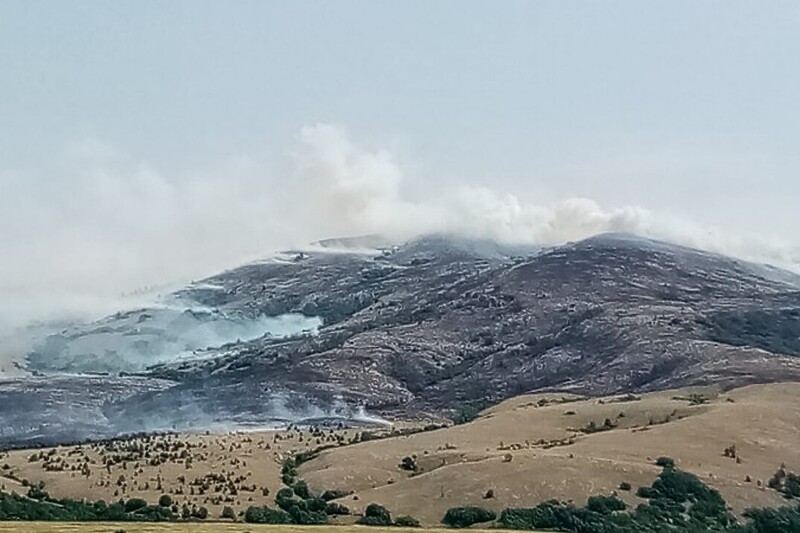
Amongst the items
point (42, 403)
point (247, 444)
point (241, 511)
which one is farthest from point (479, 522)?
point (42, 403)

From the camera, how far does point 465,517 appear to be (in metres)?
52.6

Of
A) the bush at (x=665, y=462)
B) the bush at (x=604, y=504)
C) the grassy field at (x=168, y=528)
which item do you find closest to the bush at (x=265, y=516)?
the grassy field at (x=168, y=528)

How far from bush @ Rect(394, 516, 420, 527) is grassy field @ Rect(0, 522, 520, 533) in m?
3.44

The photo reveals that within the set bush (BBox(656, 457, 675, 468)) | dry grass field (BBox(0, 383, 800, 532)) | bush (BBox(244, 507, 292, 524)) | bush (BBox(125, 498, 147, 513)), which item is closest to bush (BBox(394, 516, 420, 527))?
dry grass field (BBox(0, 383, 800, 532))

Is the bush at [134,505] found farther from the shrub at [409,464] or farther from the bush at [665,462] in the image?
the bush at [665,462]

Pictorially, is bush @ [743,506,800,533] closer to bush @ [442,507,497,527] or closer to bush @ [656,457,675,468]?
bush @ [656,457,675,468]

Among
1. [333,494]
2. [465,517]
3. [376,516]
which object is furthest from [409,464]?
[376,516]

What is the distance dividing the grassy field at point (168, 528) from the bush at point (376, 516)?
11.2 feet

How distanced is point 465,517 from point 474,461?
12.3 metres

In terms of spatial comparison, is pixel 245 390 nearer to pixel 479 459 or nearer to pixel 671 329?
pixel 671 329

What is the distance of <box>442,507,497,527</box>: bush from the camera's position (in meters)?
52.3

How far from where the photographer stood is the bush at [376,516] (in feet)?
167

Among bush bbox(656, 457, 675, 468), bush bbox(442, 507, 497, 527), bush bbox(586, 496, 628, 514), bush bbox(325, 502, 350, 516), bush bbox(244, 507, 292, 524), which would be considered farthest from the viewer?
bush bbox(656, 457, 675, 468)

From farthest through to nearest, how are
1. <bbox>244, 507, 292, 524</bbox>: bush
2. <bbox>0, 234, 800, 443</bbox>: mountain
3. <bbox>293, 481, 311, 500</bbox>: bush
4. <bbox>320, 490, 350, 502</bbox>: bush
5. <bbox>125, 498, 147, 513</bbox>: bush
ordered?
<bbox>0, 234, 800, 443</bbox>: mountain, <bbox>293, 481, 311, 500</bbox>: bush, <bbox>320, 490, 350, 502</bbox>: bush, <bbox>125, 498, 147, 513</bbox>: bush, <bbox>244, 507, 292, 524</bbox>: bush
